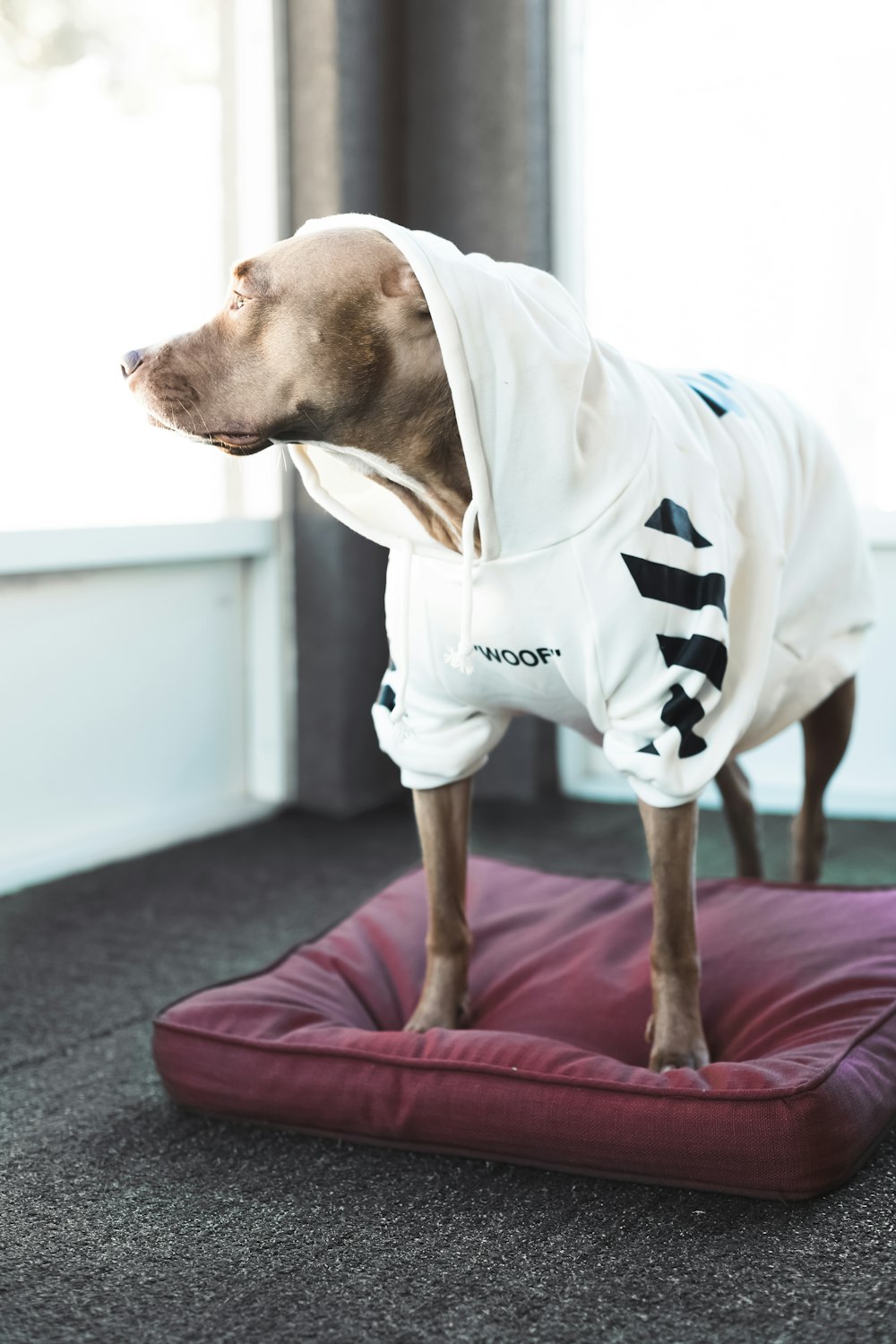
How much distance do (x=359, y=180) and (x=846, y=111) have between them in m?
1.08

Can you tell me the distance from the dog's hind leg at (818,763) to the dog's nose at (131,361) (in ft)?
3.84

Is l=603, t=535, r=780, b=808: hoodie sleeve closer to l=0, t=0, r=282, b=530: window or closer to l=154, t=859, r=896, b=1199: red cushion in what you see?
l=154, t=859, r=896, b=1199: red cushion

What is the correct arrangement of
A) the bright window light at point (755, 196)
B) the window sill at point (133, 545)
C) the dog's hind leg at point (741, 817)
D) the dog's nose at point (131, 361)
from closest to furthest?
the dog's nose at point (131, 361) < the dog's hind leg at point (741, 817) < the window sill at point (133, 545) < the bright window light at point (755, 196)

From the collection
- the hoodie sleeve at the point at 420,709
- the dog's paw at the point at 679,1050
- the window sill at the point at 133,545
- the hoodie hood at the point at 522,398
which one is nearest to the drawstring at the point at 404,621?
the hoodie sleeve at the point at 420,709

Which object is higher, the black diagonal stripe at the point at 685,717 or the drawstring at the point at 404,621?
the drawstring at the point at 404,621

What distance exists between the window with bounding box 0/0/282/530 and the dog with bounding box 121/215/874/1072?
1.18 metres

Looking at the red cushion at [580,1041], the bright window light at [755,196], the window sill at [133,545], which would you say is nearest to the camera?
the red cushion at [580,1041]

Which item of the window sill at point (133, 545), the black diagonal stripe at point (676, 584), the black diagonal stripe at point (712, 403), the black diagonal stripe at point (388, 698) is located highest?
the black diagonal stripe at point (712, 403)

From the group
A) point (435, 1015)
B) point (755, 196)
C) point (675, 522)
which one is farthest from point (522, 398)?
point (755, 196)

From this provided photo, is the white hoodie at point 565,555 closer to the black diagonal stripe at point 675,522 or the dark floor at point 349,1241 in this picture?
the black diagonal stripe at point 675,522

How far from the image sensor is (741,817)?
237 centimetres

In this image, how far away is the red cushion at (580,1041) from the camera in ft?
4.69

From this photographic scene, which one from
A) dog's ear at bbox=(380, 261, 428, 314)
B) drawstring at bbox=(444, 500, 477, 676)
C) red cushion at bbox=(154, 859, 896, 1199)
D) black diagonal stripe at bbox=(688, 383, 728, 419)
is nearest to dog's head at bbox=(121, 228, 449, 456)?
dog's ear at bbox=(380, 261, 428, 314)

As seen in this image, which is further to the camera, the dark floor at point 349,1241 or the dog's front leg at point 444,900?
the dog's front leg at point 444,900
